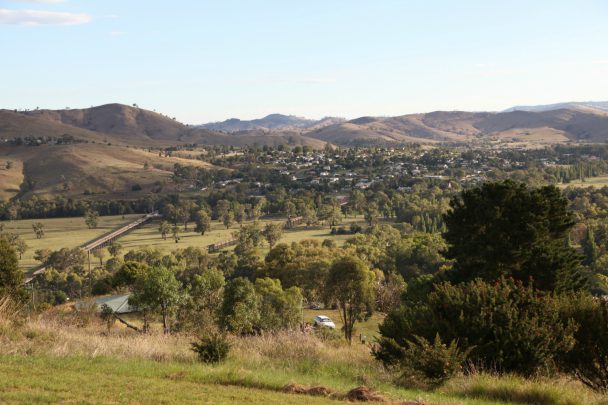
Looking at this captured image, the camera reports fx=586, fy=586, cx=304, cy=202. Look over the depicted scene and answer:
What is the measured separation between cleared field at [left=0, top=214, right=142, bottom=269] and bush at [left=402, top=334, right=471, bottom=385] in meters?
60.6

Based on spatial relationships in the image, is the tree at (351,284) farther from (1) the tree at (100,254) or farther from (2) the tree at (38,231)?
(2) the tree at (38,231)

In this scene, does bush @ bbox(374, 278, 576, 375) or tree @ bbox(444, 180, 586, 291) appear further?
tree @ bbox(444, 180, 586, 291)

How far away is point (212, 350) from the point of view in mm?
10586

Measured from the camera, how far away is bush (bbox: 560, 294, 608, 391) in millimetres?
10055

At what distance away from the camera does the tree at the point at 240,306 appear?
26.8 m

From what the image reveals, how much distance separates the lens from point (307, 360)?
11000mm

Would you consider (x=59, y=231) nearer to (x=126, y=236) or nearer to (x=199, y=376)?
(x=126, y=236)

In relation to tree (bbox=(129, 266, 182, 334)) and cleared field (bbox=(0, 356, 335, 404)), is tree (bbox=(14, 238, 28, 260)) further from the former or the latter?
cleared field (bbox=(0, 356, 335, 404))

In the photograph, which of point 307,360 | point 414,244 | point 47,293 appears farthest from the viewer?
point 414,244

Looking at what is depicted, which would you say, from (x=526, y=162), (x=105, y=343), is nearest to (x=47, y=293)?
(x=105, y=343)

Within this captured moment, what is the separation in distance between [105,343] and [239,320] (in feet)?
50.5

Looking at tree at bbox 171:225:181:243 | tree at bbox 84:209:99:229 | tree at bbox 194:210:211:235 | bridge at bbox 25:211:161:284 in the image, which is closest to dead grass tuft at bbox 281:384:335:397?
bridge at bbox 25:211:161:284

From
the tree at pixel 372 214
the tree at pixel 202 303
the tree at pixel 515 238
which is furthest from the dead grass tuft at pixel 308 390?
the tree at pixel 372 214

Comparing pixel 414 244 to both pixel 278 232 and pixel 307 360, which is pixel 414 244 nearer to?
pixel 278 232
